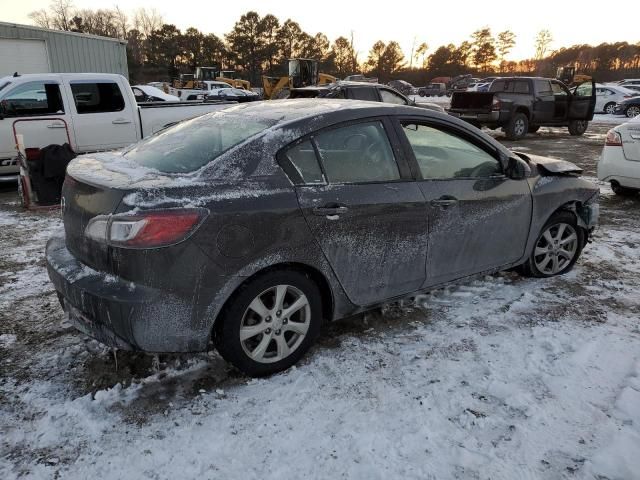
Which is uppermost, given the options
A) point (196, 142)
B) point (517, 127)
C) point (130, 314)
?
point (196, 142)

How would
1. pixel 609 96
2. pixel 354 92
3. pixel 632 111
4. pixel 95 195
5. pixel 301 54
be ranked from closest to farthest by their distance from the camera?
pixel 95 195 < pixel 354 92 < pixel 632 111 < pixel 609 96 < pixel 301 54

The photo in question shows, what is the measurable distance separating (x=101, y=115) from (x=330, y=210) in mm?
6841

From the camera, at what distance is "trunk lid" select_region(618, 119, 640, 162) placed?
6660 mm

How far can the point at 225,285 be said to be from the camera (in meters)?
2.58

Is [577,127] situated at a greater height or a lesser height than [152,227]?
lesser

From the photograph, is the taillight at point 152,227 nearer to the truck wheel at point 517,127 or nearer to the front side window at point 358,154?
the front side window at point 358,154

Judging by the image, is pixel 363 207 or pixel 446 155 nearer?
pixel 363 207

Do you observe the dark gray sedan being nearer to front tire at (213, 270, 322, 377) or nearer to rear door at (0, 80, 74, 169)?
front tire at (213, 270, 322, 377)

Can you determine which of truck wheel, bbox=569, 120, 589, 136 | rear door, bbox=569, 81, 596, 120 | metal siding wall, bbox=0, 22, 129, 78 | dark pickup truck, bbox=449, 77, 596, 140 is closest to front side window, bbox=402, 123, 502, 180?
dark pickup truck, bbox=449, 77, 596, 140

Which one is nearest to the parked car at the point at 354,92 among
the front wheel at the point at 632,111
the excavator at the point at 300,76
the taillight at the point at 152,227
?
the taillight at the point at 152,227

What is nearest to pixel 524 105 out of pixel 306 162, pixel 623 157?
pixel 623 157

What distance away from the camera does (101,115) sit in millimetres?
8219

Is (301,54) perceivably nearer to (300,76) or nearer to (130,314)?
(300,76)

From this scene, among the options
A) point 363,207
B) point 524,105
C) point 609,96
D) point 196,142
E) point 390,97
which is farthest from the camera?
point 609,96
